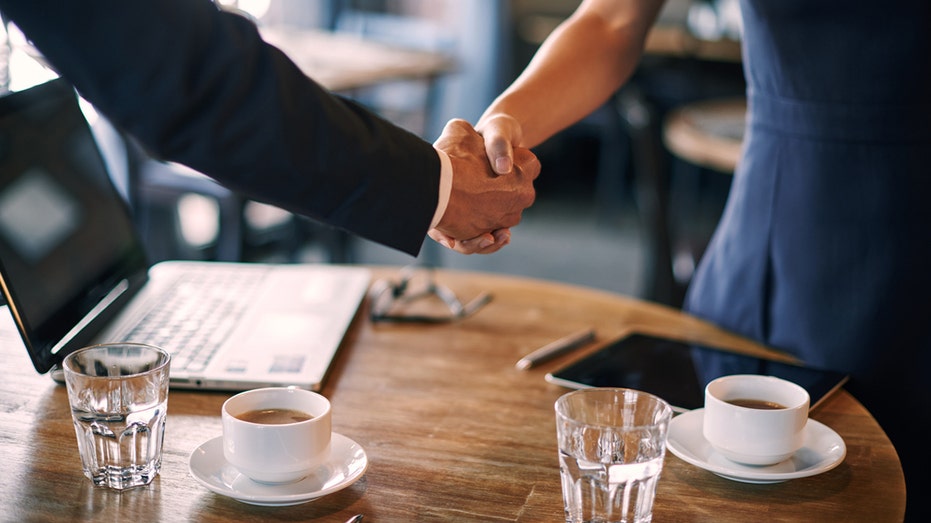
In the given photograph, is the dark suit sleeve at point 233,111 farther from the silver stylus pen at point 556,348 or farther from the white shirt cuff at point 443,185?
the silver stylus pen at point 556,348

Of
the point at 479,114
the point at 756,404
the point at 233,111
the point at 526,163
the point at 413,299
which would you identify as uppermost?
the point at 233,111

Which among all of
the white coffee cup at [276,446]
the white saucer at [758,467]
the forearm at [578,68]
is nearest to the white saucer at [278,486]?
the white coffee cup at [276,446]

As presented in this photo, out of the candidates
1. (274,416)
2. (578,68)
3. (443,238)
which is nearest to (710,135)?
(578,68)

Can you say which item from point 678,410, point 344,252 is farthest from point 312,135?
point 344,252

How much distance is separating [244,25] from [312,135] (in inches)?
4.5

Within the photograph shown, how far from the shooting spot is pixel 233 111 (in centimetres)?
88

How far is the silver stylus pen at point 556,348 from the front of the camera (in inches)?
46.6

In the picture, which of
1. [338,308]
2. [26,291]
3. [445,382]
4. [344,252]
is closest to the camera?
[26,291]

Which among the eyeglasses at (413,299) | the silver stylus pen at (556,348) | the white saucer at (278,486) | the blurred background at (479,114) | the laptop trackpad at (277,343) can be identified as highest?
the white saucer at (278,486)

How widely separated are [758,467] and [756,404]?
0.08 m

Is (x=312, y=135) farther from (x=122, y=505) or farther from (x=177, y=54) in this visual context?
(x=122, y=505)

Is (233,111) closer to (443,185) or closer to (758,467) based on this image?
(443,185)

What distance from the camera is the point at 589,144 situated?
6.01m

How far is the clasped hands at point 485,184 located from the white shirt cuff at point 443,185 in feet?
0.16
